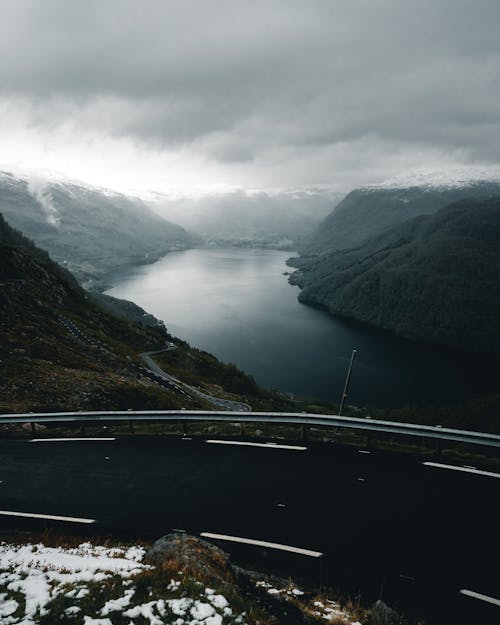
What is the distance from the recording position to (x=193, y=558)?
949 cm

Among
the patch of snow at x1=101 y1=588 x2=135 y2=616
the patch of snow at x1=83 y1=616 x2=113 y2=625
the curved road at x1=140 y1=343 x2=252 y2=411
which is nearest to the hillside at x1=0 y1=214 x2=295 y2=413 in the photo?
the curved road at x1=140 y1=343 x2=252 y2=411

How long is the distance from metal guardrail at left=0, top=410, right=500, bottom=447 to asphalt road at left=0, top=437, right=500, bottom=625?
1290mm

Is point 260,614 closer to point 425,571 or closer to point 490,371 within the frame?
point 425,571

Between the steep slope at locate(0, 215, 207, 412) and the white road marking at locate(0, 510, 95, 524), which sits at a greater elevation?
the white road marking at locate(0, 510, 95, 524)

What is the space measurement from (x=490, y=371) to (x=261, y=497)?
500 ft

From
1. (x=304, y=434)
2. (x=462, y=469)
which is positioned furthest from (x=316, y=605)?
(x=304, y=434)

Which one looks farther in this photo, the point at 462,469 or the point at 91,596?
the point at 462,469

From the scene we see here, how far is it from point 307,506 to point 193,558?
4481mm

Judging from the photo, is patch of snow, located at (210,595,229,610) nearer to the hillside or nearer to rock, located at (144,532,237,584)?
rock, located at (144,532,237,584)

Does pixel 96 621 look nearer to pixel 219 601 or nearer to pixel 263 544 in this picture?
pixel 219 601

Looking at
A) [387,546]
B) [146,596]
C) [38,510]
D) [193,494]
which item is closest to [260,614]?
[146,596]

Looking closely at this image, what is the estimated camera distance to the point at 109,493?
14586mm

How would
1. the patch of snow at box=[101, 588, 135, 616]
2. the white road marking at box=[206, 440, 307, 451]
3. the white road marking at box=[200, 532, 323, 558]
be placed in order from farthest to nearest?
1. the white road marking at box=[206, 440, 307, 451]
2. the white road marking at box=[200, 532, 323, 558]
3. the patch of snow at box=[101, 588, 135, 616]

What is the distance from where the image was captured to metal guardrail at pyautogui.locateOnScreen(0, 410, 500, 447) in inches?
602
